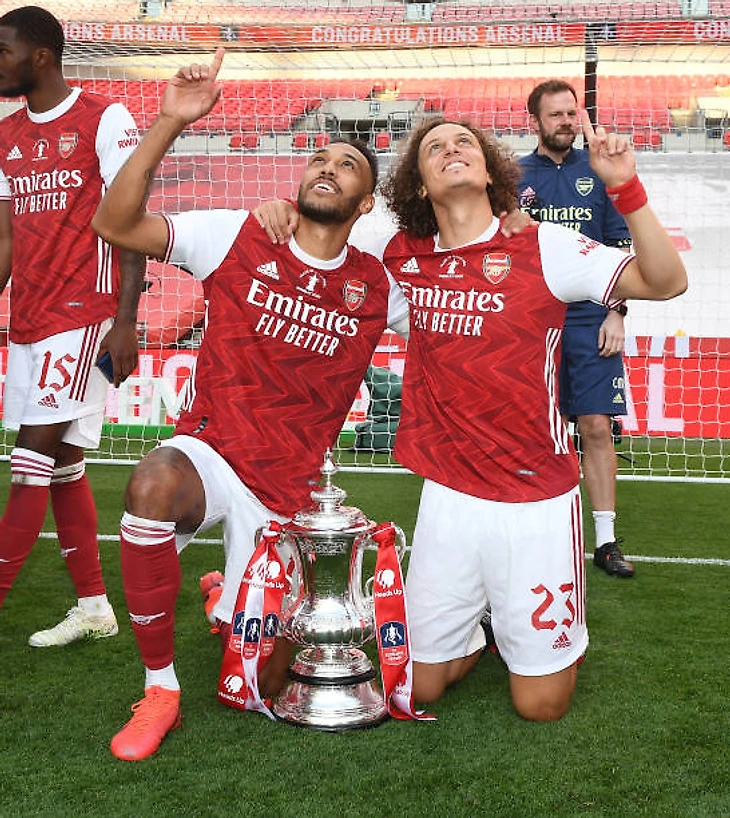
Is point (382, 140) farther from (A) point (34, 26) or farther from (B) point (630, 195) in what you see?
(B) point (630, 195)

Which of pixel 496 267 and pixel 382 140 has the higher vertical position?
pixel 382 140

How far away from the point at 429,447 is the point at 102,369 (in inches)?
43.3

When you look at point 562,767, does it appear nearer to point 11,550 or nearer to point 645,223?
point 645,223

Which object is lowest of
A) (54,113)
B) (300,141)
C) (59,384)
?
(59,384)

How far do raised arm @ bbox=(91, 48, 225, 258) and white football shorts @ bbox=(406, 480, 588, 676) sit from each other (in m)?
1.08

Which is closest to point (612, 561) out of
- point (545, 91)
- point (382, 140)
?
point (545, 91)

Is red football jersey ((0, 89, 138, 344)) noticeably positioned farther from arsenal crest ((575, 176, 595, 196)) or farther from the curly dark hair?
arsenal crest ((575, 176, 595, 196))

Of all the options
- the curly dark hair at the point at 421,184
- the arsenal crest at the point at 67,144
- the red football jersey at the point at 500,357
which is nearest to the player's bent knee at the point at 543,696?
the red football jersey at the point at 500,357

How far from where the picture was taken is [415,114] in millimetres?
9102

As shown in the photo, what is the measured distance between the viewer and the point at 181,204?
9.20 m

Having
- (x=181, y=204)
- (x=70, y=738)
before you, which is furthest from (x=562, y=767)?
(x=181, y=204)

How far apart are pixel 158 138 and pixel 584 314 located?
2358 mm

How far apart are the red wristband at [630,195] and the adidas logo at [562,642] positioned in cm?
110

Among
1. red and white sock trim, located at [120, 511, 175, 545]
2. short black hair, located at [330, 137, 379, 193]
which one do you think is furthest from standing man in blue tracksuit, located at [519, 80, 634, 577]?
red and white sock trim, located at [120, 511, 175, 545]
